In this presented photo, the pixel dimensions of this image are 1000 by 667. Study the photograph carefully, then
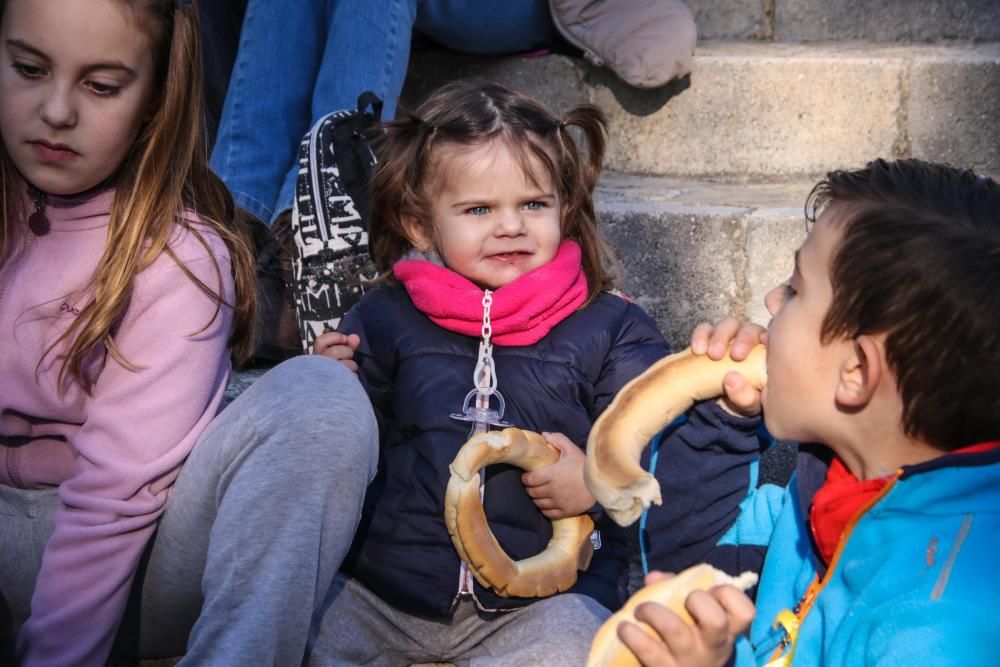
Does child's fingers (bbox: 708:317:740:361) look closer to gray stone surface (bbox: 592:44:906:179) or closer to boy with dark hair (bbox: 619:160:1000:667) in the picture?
boy with dark hair (bbox: 619:160:1000:667)

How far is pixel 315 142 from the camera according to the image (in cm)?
283

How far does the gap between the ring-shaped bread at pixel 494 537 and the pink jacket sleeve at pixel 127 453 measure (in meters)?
0.47

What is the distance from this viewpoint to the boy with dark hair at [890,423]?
1.41 m

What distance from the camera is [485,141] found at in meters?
2.37

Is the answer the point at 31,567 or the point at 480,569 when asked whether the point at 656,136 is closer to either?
the point at 480,569

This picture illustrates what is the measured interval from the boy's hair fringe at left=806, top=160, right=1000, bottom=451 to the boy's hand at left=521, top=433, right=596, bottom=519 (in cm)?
72

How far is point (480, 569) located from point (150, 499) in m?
0.59

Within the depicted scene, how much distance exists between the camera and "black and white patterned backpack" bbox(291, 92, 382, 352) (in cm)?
278

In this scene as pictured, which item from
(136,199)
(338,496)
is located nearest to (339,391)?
(338,496)


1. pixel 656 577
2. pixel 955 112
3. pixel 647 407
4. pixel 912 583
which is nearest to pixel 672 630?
pixel 656 577

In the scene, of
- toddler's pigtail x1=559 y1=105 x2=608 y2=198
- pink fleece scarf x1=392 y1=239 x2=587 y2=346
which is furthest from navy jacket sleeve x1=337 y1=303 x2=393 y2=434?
toddler's pigtail x1=559 y1=105 x2=608 y2=198

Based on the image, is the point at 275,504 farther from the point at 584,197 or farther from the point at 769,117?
the point at 769,117

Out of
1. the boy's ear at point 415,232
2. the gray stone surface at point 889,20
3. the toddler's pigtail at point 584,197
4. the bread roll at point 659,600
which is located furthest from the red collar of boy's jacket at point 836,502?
the gray stone surface at point 889,20

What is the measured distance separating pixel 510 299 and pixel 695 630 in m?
0.98
